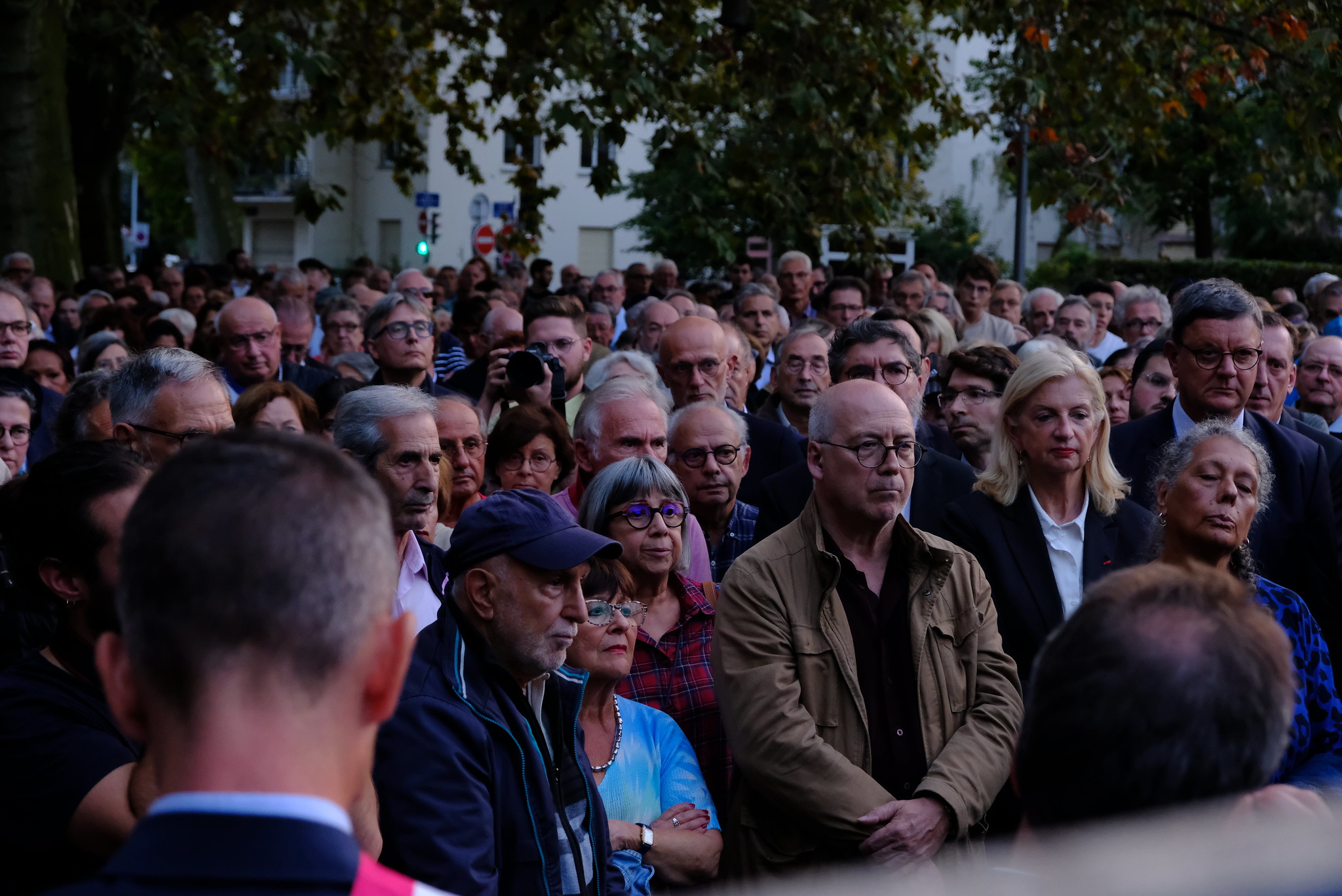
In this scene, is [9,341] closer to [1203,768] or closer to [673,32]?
[1203,768]

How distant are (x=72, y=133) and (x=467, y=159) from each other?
19.6ft

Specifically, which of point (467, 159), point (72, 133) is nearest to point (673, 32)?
point (467, 159)

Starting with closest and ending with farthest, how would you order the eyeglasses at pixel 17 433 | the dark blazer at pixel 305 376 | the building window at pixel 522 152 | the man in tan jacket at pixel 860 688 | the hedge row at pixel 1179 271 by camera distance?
the man in tan jacket at pixel 860 688, the eyeglasses at pixel 17 433, the dark blazer at pixel 305 376, the building window at pixel 522 152, the hedge row at pixel 1179 271

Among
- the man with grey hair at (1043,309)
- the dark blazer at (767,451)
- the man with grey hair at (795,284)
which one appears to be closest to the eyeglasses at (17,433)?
the dark blazer at (767,451)

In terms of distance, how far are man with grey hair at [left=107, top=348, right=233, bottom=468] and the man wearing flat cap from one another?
1.55m

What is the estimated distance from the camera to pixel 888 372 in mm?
6211

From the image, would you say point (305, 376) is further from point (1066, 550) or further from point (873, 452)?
point (1066, 550)

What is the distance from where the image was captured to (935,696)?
13.1ft

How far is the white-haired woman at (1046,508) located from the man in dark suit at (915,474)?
202 millimetres

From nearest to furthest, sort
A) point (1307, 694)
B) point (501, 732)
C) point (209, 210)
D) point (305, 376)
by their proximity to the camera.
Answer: point (501, 732) → point (1307, 694) → point (305, 376) → point (209, 210)

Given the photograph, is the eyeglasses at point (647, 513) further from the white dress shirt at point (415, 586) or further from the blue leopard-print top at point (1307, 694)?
the blue leopard-print top at point (1307, 694)

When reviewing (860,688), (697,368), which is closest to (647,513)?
(860,688)

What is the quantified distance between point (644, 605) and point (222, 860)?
3.12 m

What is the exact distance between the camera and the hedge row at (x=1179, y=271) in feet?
106
